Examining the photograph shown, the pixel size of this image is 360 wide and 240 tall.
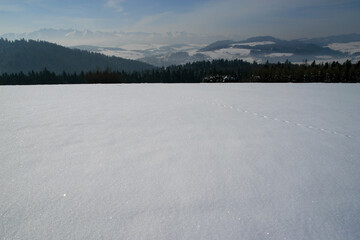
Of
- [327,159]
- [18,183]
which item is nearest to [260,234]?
[327,159]

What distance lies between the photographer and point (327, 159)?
88.7 inches

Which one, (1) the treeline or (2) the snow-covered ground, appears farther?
(1) the treeline

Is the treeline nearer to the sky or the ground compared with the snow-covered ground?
nearer to the sky

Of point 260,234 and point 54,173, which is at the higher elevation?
point 54,173

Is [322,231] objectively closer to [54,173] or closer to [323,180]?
[323,180]

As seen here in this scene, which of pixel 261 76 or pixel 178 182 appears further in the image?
pixel 261 76

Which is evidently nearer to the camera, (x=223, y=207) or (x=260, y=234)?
(x=260, y=234)

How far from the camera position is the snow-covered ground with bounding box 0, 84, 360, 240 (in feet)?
4.18

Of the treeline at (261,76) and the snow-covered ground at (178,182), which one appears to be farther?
the treeline at (261,76)

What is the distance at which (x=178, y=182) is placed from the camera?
5.81 ft

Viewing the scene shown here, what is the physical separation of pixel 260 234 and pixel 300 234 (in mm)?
254

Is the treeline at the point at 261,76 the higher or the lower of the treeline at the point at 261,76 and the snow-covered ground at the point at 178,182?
the higher

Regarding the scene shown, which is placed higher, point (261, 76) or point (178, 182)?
point (261, 76)

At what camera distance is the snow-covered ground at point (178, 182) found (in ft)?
4.18
